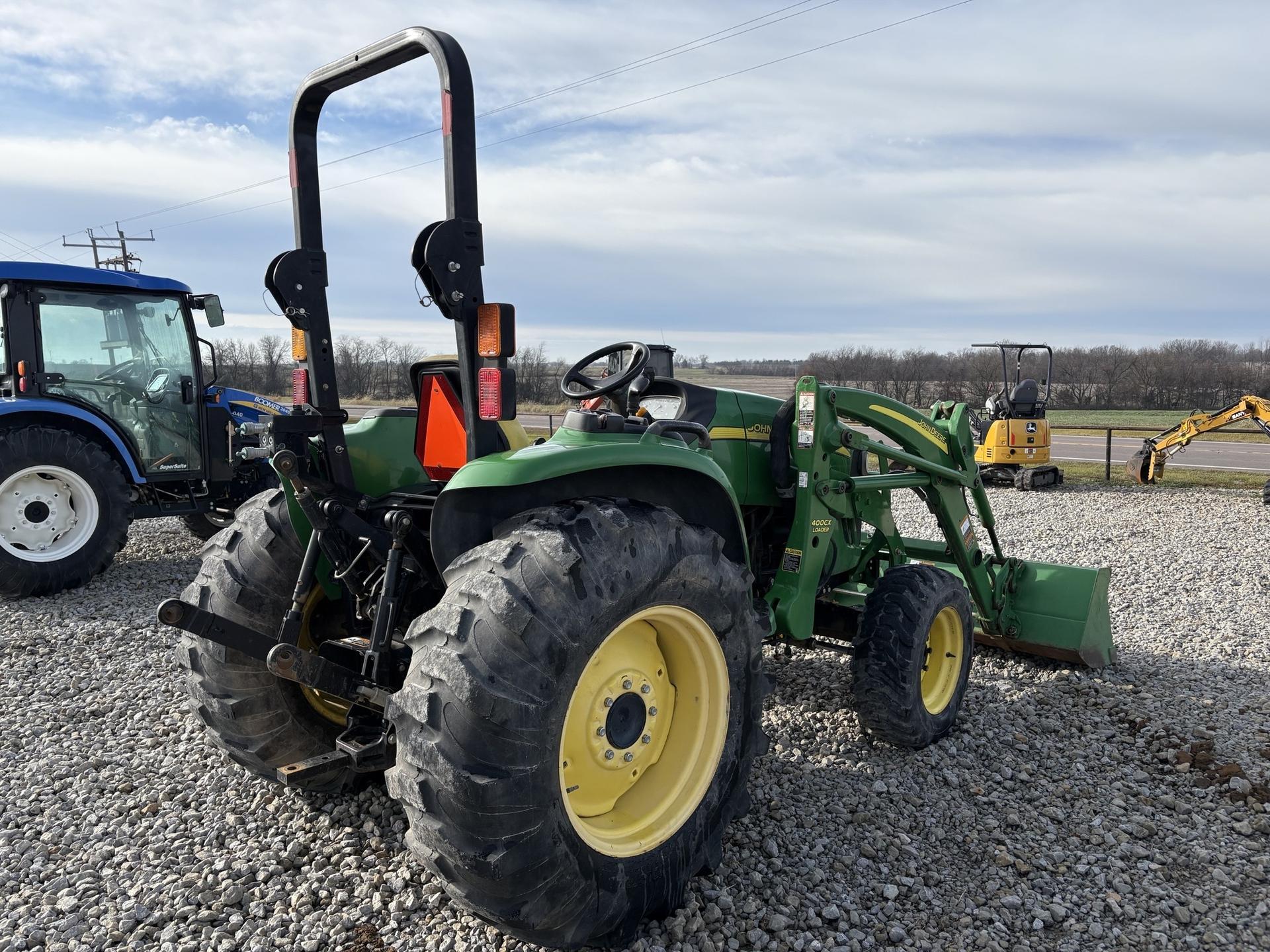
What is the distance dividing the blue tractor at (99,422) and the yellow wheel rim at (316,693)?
183 inches

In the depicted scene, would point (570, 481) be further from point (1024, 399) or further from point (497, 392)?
point (1024, 399)

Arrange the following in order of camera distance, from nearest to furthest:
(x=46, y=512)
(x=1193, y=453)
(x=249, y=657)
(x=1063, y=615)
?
(x=249, y=657)
(x=1063, y=615)
(x=46, y=512)
(x=1193, y=453)

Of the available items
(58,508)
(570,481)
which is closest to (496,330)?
(570,481)

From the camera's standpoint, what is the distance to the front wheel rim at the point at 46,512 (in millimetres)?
7012

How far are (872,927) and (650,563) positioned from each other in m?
1.37

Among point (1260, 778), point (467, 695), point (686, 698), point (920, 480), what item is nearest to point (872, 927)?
point (686, 698)

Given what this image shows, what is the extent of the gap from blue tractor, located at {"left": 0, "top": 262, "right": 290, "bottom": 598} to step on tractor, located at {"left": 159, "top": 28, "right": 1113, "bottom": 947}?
4788 mm

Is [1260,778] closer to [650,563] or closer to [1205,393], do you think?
[650,563]

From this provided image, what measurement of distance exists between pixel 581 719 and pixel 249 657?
131cm

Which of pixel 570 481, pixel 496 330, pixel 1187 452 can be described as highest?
pixel 496 330

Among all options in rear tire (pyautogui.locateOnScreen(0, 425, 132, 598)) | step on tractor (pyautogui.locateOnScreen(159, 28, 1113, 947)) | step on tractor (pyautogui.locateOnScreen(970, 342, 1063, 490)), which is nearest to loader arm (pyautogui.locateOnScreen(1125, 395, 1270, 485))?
step on tractor (pyautogui.locateOnScreen(970, 342, 1063, 490))

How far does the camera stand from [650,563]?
2.49 m

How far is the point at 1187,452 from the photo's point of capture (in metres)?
22.8

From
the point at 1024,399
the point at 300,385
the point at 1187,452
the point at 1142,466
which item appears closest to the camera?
the point at 300,385
